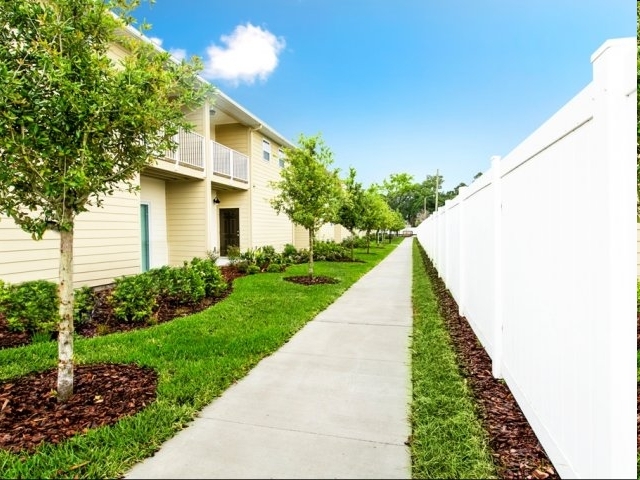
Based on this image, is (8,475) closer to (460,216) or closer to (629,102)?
(629,102)

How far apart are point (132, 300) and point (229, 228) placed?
10.8 meters

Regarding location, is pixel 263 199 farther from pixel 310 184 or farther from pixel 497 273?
pixel 497 273

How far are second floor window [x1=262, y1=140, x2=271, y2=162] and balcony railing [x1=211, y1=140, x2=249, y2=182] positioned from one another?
2.12m

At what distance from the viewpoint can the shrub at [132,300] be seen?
610 cm

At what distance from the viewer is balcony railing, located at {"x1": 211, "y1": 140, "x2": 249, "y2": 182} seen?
13922 mm

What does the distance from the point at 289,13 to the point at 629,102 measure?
46.4 feet

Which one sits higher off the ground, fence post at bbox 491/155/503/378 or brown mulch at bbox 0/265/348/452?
fence post at bbox 491/155/503/378

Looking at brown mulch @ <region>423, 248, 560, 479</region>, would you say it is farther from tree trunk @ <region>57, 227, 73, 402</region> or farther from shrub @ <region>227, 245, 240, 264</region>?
shrub @ <region>227, 245, 240, 264</region>

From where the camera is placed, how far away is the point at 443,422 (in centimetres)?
298

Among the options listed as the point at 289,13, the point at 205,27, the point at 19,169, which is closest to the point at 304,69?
the point at 289,13

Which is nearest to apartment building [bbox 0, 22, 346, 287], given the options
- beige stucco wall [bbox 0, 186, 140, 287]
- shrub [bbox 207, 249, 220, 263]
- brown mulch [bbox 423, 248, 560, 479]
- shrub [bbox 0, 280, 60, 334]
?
beige stucco wall [bbox 0, 186, 140, 287]

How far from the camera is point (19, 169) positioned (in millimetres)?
3086

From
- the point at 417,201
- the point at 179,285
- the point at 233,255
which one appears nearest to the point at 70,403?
the point at 179,285

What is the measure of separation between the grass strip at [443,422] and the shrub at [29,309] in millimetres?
5015
